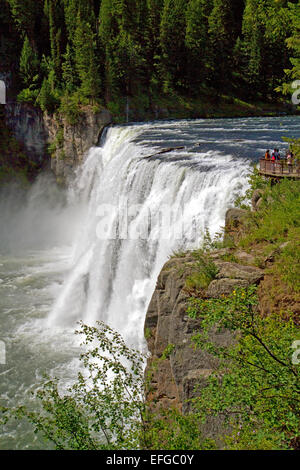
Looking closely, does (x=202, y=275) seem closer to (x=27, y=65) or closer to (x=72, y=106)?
(x=72, y=106)

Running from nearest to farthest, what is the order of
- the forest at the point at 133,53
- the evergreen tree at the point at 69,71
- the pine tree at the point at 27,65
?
the forest at the point at 133,53 → the evergreen tree at the point at 69,71 → the pine tree at the point at 27,65

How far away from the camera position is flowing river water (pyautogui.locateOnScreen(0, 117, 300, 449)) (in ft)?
52.2

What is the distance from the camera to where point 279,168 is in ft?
48.0

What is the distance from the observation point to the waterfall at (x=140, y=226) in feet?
53.7

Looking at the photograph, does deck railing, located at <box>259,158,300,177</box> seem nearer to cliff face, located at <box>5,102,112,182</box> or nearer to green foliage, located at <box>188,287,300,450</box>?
green foliage, located at <box>188,287,300,450</box>

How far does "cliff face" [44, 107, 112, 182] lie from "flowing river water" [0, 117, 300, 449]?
4568mm

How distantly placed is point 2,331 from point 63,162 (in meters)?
20.9

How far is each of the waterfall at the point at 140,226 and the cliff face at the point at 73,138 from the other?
10.6 metres

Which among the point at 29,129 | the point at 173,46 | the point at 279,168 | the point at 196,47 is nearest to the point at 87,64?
the point at 29,129

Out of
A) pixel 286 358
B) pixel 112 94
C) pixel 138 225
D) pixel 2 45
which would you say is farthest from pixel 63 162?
pixel 286 358

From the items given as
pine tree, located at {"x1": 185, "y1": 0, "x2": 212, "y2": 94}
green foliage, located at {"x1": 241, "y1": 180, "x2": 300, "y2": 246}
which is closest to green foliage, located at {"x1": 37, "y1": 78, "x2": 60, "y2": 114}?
pine tree, located at {"x1": 185, "y1": 0, "x2": 212, "y2": 94}

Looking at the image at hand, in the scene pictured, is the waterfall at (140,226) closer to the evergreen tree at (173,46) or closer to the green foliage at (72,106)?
the green foliage at (72,106)

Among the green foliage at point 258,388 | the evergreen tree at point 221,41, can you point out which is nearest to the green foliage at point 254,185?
the green foliage at point 258,388

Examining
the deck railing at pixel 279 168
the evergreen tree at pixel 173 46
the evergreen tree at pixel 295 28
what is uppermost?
the evergreen tree at pixel 173 46
